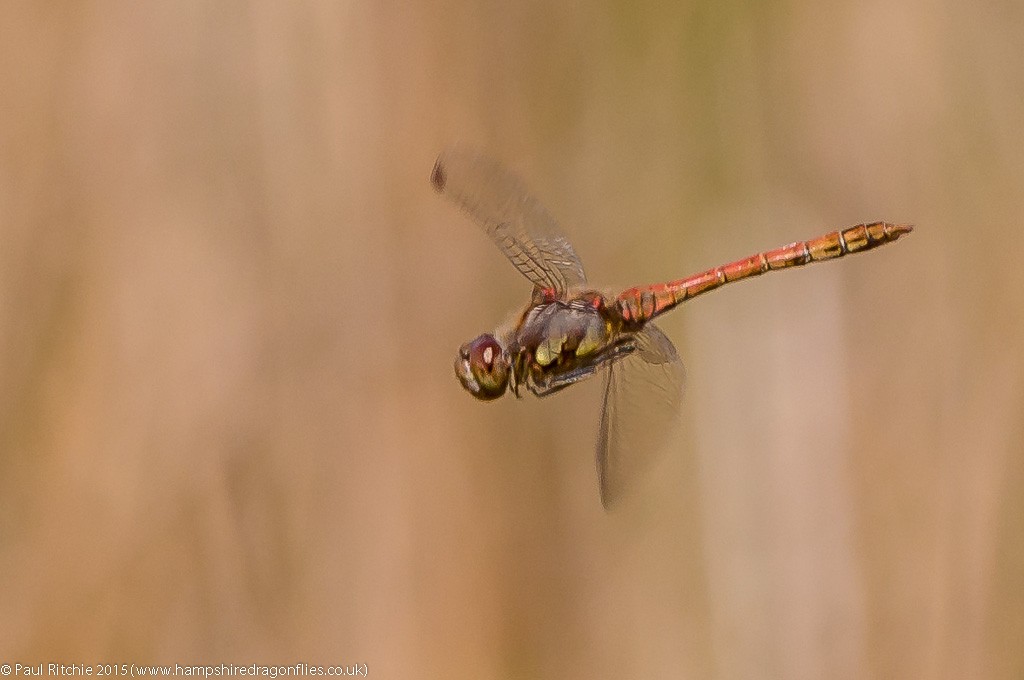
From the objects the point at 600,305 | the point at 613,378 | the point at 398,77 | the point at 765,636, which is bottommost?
the point at 765,636

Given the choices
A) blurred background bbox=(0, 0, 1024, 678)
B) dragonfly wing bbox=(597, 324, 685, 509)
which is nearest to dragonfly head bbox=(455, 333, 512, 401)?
dragonfly wing bbox=(597, 324, 685, 509)

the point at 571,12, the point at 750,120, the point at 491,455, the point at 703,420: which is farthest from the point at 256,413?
the point at 750,120

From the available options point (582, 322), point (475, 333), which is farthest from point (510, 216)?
point (475, 333)

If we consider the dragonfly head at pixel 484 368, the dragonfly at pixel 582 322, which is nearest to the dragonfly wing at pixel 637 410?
the dragonfly at pixel 582 322

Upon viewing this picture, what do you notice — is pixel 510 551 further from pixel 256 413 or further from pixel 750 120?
pixel 750 120

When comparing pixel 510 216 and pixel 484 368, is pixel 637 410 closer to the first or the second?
pixel 484 368

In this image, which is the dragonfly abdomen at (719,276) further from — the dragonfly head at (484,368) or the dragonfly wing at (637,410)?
the dragonfly head at (484,368)
